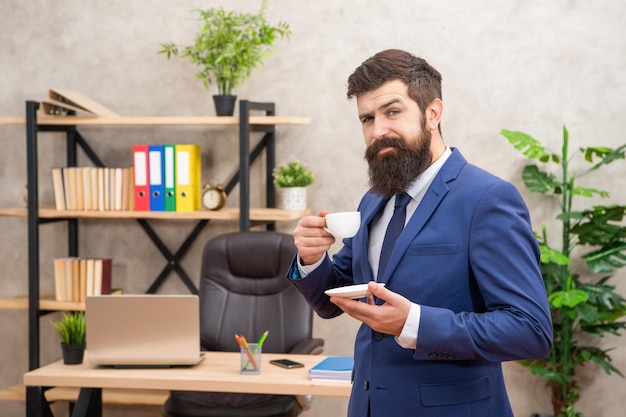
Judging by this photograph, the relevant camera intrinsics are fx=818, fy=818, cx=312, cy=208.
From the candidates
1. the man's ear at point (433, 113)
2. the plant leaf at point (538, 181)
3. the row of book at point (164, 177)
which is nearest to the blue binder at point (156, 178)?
the row of book at point (164, 177)

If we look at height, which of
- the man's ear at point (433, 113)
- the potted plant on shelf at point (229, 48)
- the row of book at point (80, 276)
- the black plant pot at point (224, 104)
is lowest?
the row of book at point (80, 276)

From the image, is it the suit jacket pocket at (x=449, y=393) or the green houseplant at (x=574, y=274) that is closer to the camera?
the suit jacket pocket at (x=449, y=393)

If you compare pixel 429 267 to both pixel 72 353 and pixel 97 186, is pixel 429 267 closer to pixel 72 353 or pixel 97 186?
pixel 72 353

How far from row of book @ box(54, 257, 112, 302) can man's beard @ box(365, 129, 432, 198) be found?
274 centimetres

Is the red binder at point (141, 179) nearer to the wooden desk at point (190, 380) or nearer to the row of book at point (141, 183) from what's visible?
the row of book at point (141, 183)

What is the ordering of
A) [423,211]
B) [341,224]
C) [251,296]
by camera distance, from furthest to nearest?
[251,296] < [341,224] < [423,211]

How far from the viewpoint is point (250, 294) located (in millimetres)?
3604

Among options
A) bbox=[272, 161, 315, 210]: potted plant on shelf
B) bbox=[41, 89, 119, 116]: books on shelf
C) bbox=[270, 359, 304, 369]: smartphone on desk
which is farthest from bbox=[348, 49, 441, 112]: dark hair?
bbox=[41, 89, 119, 116]: books on shelf

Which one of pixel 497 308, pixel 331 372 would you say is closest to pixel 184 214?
pixel 331 372

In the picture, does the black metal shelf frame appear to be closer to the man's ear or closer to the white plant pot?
the white plant pot

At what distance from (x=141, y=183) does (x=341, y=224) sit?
252 cm

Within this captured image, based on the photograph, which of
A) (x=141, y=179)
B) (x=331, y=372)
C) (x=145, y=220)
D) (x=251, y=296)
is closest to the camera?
(x=331, y=372)

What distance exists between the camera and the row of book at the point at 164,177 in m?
4.11

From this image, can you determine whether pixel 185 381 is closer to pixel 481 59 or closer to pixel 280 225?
pixel 280 225
